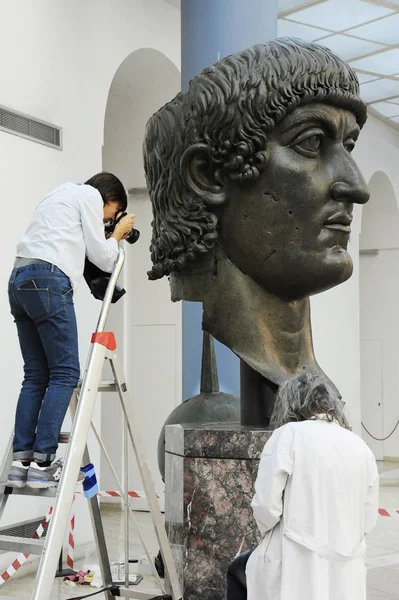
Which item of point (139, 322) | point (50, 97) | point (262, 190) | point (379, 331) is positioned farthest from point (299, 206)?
point (379, 331)

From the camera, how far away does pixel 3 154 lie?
629 centimetres

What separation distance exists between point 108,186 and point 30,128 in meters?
2.71

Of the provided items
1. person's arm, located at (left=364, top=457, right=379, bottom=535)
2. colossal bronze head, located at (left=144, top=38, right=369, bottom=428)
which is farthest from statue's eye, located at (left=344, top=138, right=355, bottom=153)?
person's arm, located at (left=364, top=457, right=379, bottom=535)

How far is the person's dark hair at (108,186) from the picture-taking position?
160 inches

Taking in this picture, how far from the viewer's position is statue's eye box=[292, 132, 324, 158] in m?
3.75

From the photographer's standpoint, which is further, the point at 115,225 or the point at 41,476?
the point at 115,225

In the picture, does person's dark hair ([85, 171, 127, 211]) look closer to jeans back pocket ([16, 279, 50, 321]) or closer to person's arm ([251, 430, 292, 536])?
jeans back pocket ([16, 279, 50, 321])

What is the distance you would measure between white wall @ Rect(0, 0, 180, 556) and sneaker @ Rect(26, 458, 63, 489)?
2.76 m

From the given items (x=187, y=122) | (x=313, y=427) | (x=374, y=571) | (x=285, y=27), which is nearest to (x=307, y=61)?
(x=187, y=122)

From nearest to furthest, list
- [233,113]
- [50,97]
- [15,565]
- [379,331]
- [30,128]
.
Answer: [233,113] < [15,565] < [30,128] < [50,97] < [379,331]

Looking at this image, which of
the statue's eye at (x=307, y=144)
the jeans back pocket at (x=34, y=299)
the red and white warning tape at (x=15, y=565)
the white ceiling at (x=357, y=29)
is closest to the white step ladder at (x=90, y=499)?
the jeans back pocket at (x=34, y=299)

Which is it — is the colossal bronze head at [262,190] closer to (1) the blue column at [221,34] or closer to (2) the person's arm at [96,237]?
(2) the person's arm at [96,237]

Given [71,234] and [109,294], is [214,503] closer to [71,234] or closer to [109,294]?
[109,294]

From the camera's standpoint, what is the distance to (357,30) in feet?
32.9
